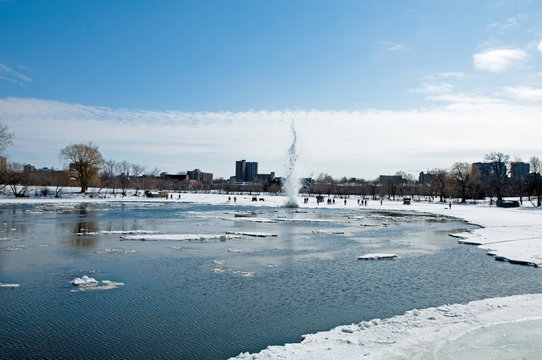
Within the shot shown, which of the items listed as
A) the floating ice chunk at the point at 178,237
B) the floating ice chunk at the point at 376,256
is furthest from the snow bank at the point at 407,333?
the floating ice chunk at the point at 178,237

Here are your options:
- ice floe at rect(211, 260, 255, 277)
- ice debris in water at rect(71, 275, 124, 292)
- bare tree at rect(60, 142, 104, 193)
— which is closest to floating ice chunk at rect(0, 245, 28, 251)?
ice debris in water at rect(71, 275, 124, 292)

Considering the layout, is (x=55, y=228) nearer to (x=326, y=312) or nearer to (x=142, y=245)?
(x=142, y=245)

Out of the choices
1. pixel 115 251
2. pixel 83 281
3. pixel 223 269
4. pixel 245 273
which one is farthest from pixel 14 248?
pixel 245 273

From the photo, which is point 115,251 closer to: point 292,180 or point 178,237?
point 178,237

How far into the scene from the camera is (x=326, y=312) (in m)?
10.5

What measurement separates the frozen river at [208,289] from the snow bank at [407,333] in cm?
64

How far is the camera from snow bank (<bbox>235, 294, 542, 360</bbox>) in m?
7.57

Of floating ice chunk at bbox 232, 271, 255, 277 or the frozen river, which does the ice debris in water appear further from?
floating ice chunk at bbox 232, 271, 255, 277

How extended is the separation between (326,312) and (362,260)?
7969 millimetres

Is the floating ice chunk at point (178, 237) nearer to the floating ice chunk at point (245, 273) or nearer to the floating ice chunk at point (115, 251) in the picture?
the floating ice chunk at point (115, 251)

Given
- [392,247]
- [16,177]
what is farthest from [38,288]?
[16,177]

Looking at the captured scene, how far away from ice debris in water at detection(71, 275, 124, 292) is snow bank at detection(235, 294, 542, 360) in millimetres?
6685

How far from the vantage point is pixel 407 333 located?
28.5 feet

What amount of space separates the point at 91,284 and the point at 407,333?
9.52 m
